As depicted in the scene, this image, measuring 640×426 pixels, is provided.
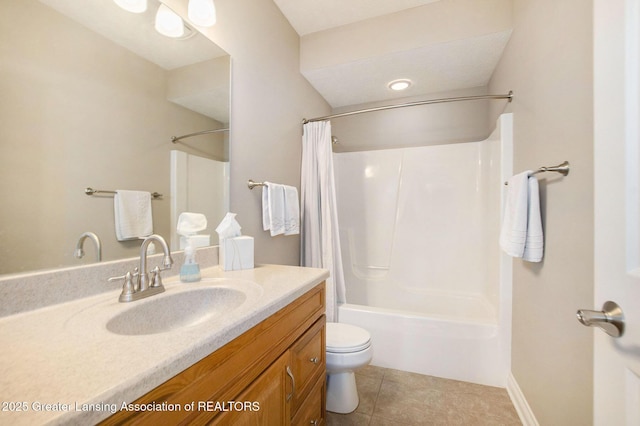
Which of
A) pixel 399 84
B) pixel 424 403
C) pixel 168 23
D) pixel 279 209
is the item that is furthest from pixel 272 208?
pixel 399 84

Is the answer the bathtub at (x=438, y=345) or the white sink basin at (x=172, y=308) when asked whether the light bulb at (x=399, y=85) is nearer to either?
the bathtub at (x=438, y=345)

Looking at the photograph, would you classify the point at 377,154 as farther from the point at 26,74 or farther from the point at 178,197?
the point at 26,74

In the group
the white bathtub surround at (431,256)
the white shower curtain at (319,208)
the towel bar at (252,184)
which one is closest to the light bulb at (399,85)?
the white bathtub surround at (431,256)

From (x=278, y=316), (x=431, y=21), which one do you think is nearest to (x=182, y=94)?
(x=278, y=316)

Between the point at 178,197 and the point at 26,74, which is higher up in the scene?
the point at 26,74

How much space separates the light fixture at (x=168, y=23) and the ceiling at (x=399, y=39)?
3.08ft

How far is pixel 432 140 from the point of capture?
97.7 inches

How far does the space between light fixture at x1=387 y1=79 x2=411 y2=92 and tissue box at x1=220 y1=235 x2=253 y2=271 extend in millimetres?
1893

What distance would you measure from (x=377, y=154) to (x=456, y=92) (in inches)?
35.6

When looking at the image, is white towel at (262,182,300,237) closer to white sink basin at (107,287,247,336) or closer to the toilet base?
white sink basin at (107,287,247,336)

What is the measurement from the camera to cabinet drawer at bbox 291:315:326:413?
0.94 metres

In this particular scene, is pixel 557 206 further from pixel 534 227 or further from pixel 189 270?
pixel 189 270

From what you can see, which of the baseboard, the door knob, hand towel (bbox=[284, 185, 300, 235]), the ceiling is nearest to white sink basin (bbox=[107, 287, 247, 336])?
hand towel (bbox=[284, 185, 300, 235])

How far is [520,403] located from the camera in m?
1.40
